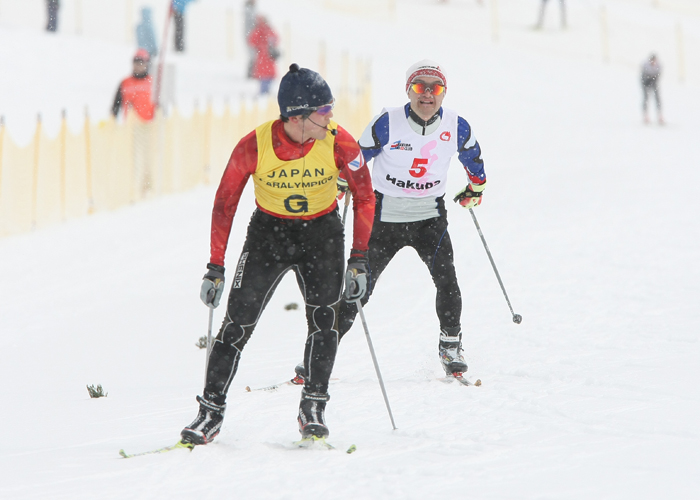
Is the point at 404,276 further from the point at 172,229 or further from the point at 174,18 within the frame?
the point at 174,18

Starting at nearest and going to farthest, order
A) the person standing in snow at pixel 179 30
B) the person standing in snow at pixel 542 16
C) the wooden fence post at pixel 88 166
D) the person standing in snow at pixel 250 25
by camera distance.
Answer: the wooden fence post at pixel 88 166
the person standing in snow at pixel 250 25
the person standing in snow at pixel 179 30
the person standing in snow at pixel 542 16

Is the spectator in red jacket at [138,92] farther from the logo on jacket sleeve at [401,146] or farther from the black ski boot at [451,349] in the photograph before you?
the black ski boot at [451,349]

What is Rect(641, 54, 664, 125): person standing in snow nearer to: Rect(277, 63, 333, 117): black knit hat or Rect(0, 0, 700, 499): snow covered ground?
Rect(0, 0, 700, 499): snow covered ground

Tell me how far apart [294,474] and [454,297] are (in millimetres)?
2072

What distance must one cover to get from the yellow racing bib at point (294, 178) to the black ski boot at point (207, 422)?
3.30 feet

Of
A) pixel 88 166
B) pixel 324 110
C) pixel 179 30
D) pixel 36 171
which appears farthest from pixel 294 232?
pixel 179 30

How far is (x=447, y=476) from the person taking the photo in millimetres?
3873

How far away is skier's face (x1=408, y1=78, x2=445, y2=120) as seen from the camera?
530 cm

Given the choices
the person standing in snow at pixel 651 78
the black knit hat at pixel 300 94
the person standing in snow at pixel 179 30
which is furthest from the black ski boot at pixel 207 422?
the person standing in snow at pixel 179 30

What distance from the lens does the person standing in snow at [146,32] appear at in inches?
899

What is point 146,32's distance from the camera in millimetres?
23000

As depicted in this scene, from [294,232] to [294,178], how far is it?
29 centimetres

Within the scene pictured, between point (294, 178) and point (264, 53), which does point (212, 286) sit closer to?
point (294, 178)

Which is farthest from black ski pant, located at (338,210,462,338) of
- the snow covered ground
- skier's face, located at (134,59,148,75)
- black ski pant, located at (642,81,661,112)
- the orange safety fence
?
black ski pant, located at (642,81,661,112)
